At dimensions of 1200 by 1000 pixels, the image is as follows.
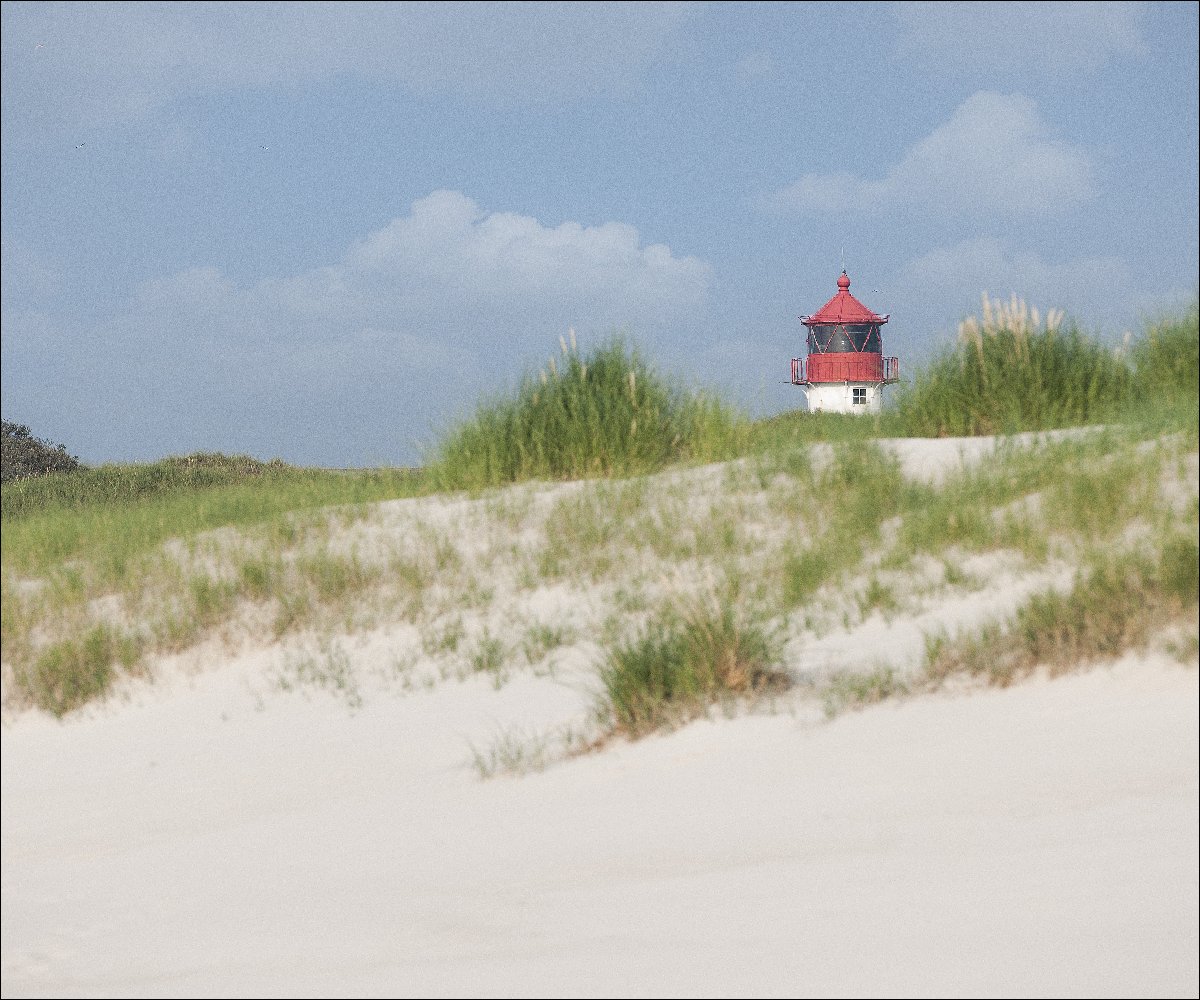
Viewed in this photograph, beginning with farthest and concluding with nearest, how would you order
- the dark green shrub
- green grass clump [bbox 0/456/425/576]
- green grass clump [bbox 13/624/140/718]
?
the dark green shrub, green grass clump [bbox 0/456/425/576], green grass clump [bbox 13/624/140/718]

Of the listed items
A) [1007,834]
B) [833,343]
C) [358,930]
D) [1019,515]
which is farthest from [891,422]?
[833,343]

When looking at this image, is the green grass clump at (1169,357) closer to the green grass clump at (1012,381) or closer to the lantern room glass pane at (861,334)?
the green grass clump at (1012,381)

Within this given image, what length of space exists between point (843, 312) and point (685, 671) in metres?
36.7

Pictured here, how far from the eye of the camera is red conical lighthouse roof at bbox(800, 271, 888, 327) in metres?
40.6

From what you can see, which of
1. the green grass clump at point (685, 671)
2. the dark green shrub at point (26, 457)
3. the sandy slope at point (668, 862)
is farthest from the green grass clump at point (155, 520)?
the dark green shrub at point (26, 457)

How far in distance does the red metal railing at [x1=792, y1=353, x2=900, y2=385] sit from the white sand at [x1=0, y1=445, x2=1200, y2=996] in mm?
34559

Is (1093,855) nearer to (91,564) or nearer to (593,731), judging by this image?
(593,731)

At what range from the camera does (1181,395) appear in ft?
29.0

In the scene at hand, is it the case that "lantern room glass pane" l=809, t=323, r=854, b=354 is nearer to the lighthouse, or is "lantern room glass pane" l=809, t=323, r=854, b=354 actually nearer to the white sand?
the lighthouse

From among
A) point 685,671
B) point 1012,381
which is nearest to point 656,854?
point 685,671

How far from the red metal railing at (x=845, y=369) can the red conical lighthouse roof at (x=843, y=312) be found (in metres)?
1.16

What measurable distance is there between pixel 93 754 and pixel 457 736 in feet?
8.10

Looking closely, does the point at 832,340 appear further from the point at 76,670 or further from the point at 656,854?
the point at 656,854

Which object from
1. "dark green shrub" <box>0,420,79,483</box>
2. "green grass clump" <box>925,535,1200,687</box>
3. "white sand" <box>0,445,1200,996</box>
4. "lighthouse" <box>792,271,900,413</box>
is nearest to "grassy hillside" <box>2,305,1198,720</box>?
"green grass clump" <box>925,535,1200,687</box>
